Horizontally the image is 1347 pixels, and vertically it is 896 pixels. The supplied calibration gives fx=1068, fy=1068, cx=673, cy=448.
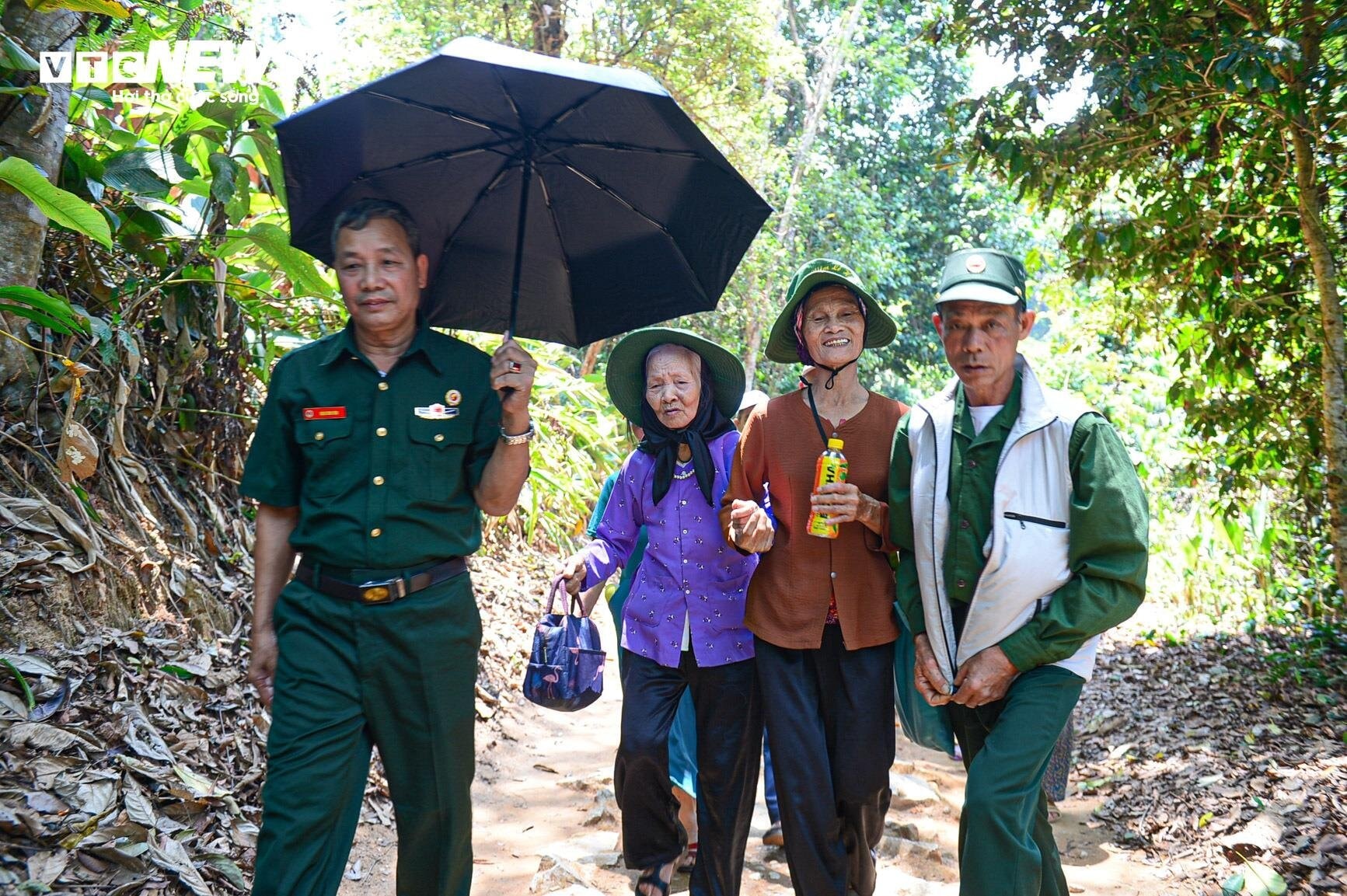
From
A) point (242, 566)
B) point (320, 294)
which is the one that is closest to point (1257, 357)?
point (320, 294)

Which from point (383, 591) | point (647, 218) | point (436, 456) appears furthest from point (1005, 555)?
point (383, 591)

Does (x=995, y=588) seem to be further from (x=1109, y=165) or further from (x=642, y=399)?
(x=1109, y=165)

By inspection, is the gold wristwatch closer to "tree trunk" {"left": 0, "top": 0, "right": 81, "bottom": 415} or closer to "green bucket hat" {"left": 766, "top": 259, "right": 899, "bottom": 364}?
"green bucket hat" {"left": 766, "top": 259, "right": 899, "bottom": 364}

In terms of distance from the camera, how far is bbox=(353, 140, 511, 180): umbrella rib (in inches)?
132

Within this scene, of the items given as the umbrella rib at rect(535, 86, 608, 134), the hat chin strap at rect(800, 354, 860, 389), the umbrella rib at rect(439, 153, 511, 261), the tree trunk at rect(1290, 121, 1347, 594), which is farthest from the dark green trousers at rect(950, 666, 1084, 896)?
the tree trunk at rect(1290, 121, 1347, 594)

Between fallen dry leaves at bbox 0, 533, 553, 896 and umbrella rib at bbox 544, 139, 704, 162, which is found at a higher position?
umbrella rib at bbox 544, 139, 704, 162

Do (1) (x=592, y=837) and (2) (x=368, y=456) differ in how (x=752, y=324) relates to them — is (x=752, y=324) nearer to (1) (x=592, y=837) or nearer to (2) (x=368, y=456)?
(1) (x=592, y=837)

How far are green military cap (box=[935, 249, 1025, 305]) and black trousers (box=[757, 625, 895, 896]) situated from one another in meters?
1.28

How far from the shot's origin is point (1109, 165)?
6402mm

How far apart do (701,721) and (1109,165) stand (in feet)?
14.4

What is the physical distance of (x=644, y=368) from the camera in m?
4.56

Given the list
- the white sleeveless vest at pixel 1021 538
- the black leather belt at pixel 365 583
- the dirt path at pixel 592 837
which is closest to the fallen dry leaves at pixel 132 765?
the dirt path at pixel 592 837

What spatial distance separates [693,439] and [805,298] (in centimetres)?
72

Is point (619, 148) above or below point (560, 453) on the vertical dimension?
above
